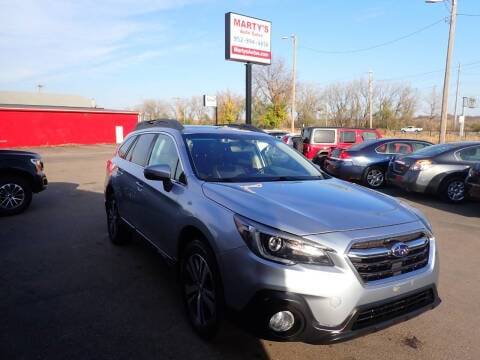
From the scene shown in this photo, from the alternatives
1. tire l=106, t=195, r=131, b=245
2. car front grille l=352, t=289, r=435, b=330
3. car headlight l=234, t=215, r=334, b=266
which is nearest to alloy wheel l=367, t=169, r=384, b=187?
tire l=106, t=195, r=131, b=245

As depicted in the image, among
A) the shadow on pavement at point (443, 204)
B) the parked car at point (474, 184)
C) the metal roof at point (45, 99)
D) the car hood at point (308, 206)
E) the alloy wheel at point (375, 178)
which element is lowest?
the shadow on pavement at point (443, 204)

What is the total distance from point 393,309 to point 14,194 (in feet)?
24.5

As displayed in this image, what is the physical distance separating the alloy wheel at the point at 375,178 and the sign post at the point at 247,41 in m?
6.74

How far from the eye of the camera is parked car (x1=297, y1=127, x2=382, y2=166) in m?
14.8

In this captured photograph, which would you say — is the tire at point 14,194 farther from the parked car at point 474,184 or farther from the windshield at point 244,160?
the parked car at point 474,184

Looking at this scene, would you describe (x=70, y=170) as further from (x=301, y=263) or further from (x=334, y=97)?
(x=334, y=97)

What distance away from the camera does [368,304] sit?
2572 mm

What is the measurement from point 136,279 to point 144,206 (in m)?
0.83

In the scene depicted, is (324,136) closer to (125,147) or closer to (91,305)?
(125,147)

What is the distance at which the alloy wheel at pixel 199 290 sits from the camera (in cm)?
308

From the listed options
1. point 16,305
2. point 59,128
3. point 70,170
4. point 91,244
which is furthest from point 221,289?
point 59,128

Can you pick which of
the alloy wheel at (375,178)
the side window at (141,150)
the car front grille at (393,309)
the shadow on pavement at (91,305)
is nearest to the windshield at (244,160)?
the side window at (141,150)

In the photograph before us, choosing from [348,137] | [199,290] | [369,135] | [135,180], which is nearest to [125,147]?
[135,180]

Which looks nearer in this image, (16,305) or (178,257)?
(178,257)
